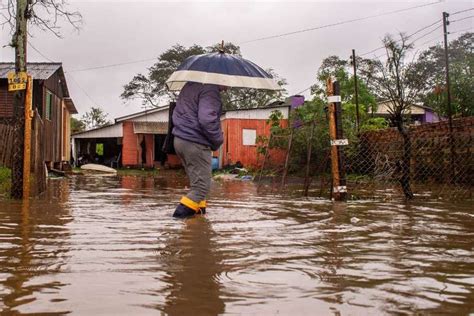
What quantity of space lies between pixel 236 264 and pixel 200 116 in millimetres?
2704

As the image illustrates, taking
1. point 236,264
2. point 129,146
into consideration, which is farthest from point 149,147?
point 236,264

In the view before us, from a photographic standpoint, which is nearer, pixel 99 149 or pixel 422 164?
pixel 422 164

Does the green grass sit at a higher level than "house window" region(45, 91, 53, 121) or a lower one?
lower

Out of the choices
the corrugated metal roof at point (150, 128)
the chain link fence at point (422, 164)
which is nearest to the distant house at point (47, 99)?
the corrugated metal roof at point (150, 128)

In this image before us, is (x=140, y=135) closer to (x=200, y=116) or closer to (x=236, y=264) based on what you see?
(x=200, y=116)

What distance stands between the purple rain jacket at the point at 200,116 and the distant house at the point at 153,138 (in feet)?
51.7

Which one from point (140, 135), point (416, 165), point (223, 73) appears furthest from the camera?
point (140, 135)

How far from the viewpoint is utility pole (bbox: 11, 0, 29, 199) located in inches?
309

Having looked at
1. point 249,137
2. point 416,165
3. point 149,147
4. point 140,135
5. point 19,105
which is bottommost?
point 416,165

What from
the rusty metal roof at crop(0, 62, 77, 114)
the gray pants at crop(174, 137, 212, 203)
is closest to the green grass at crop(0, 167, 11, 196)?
the gray pants at crop(174, 137, 212, 203)

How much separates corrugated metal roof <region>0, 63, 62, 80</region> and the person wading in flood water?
1573 centimetres

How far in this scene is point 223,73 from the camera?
5.73 m

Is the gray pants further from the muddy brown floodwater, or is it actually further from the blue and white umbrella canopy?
the blue and white umbrella canopy

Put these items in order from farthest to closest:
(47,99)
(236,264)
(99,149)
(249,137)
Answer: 1. (99,149)
2. (249,137)
3. (47,99)
4. (236,264)
